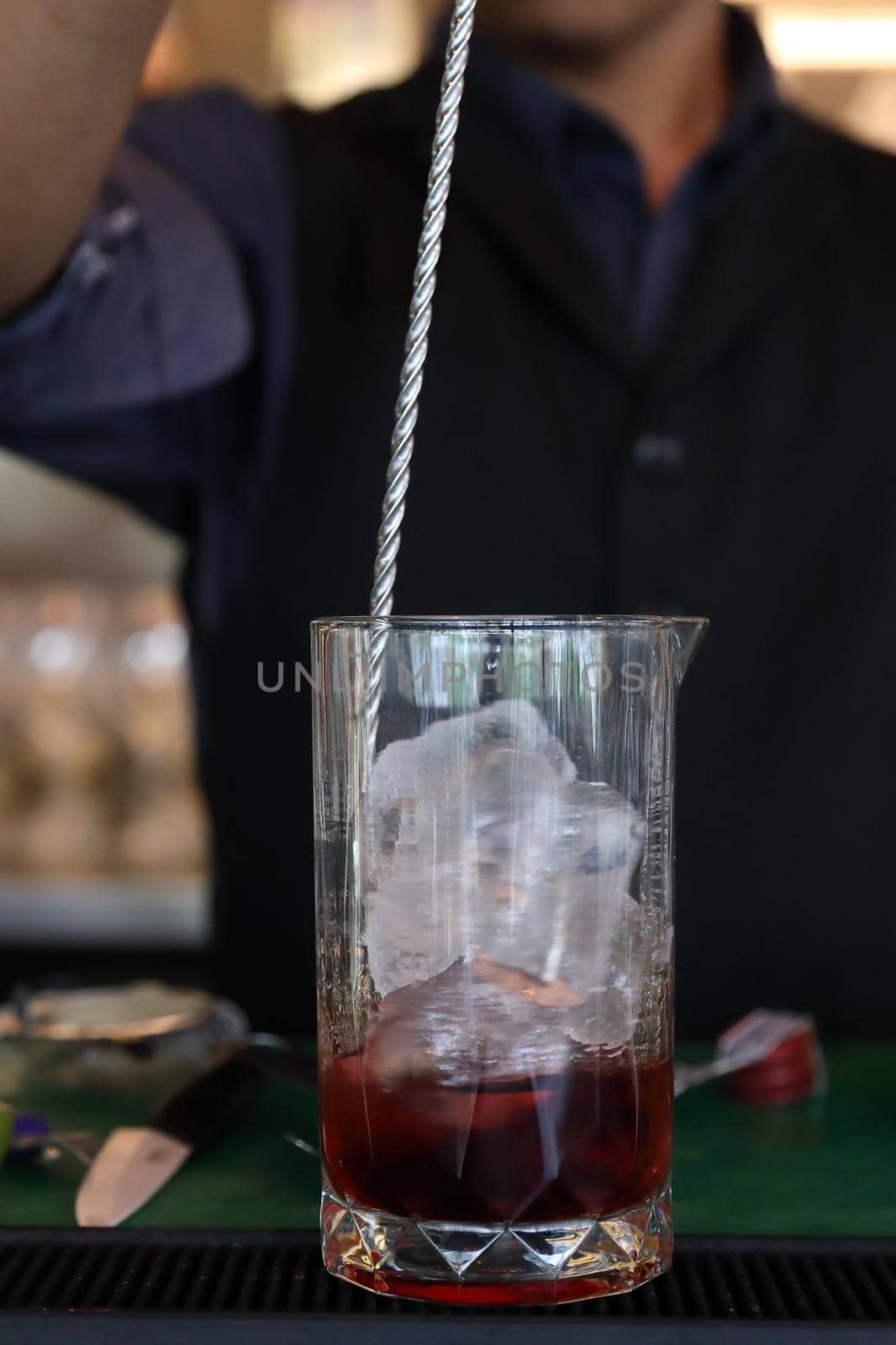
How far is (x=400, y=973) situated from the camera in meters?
0.38

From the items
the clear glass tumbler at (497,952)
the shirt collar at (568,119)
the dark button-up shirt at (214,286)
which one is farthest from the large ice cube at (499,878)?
the shirt collar at (568,119)

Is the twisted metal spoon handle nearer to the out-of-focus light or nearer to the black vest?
the black vest

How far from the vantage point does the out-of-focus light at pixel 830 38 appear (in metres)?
1.92

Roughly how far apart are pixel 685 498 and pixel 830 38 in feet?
4.24

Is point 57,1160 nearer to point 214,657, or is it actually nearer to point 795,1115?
point 795,1115

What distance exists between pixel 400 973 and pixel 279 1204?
0.44 ft

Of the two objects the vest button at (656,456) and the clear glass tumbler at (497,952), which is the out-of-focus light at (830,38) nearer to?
the vest button at (656,456)

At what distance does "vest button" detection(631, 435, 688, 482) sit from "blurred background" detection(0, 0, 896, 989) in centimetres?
98

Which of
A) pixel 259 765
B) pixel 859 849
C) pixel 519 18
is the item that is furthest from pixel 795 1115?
pixel 519 18

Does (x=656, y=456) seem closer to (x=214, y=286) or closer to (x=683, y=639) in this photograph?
(x=214, y=286)

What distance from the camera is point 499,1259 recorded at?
379 mm

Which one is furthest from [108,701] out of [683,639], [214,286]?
[683,639]

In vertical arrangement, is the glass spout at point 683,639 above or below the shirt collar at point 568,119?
below

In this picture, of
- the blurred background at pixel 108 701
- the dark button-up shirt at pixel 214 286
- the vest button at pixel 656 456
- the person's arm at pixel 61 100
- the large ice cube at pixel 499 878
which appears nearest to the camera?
the large ice cube at pixel 499 878
